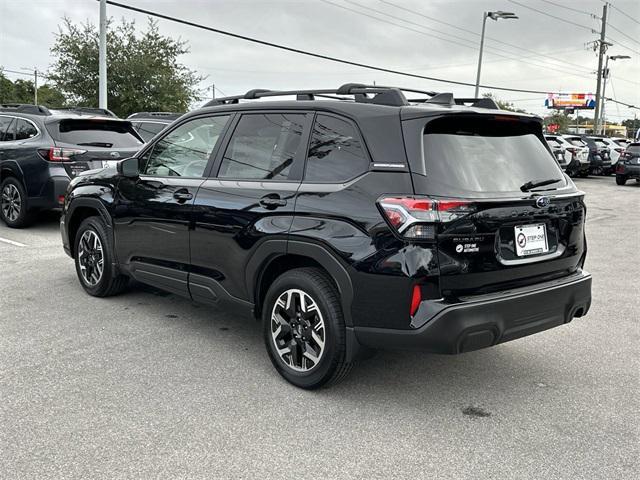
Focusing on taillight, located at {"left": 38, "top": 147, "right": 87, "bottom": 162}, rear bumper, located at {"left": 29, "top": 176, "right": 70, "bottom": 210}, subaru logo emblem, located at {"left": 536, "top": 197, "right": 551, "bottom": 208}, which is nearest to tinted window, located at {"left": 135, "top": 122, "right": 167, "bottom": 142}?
taillight, located at {"left": 38, "top": 147, "right": 87, "bottom": 162}

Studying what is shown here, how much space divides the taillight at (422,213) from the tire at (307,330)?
2.03 feet

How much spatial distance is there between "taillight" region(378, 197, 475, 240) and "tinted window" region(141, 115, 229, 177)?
175cm

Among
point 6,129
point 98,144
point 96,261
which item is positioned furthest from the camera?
point 6,129

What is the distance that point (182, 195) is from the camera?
446cm

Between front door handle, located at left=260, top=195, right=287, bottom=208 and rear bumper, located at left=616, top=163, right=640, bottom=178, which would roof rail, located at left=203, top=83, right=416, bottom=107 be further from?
rear bumper, located at left=616, top=163, right=640, bottom=178

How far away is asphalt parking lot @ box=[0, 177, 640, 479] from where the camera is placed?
290 cm

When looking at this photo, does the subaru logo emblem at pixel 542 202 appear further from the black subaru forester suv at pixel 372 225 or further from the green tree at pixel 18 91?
the green tree at pixel 18 91

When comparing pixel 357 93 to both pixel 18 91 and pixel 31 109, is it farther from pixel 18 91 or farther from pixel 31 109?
pixel 18 91

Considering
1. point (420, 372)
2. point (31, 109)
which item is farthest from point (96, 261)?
point (31, 109)

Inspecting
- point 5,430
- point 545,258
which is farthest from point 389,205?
point 5,430

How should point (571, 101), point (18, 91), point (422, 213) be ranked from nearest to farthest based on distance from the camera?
point (422, 213)
point (18, 91)
point (571, 101)

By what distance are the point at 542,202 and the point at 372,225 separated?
3.49 feet

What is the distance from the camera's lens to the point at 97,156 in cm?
877

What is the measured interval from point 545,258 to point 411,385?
1.12 metres
